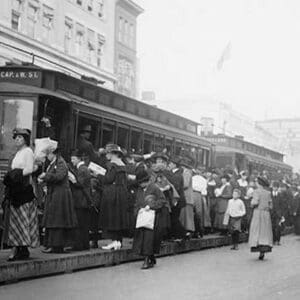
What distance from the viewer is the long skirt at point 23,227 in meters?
9.26

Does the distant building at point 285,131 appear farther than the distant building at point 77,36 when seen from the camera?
Yes

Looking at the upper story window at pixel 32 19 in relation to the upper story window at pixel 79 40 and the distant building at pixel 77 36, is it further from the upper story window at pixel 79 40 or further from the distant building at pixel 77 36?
the upper story window at pixel 79 40

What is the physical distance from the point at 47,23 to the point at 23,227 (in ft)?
92.2

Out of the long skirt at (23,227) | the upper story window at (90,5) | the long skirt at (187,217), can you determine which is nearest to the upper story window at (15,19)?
the upper story window at (90,5)

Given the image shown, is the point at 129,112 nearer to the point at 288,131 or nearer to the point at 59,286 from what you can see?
the point at 59,286

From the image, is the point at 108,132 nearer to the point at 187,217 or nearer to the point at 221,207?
the point at 187,217

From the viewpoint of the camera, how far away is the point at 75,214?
10.9 m

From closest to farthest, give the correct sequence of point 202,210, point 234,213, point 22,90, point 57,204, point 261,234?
point 57,204 → point 22,90 → point 261,234 → point 202,210 → point 234,213

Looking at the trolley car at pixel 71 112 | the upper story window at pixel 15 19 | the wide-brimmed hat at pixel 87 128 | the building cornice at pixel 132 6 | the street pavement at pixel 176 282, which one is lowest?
the street pavement at pixel 176 282

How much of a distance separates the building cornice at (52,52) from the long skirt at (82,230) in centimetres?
2097

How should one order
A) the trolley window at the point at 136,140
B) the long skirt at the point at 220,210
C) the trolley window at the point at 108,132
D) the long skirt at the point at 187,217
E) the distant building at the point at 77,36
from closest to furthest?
the long skirt at the point at 187,217 < the trolley window at the point at 108,132 < the trolley window at the point at 136,140 < the long skirt at the point at 220,210 < the distant building at the point at 77,36

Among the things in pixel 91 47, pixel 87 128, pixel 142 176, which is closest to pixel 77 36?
pixel 91 47

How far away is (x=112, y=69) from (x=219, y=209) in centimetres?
2812

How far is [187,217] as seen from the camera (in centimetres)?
1409
